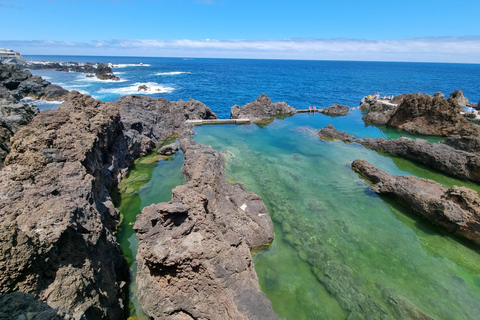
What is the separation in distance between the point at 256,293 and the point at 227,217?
12.8 feet

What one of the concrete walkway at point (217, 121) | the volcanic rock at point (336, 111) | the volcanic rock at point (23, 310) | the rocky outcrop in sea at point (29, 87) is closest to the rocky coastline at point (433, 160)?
the volcanic rock at point (336, 111)

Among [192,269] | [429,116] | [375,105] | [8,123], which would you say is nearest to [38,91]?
[8,123]

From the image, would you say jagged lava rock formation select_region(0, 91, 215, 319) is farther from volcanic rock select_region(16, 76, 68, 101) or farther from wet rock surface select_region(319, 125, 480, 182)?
volcanic rock select_region(16, 76, 68, 101)

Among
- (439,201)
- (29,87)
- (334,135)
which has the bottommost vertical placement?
(439,201)

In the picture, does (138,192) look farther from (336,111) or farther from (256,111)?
(336,111)

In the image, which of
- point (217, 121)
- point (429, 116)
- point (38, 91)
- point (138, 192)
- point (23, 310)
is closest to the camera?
point (23, 310)

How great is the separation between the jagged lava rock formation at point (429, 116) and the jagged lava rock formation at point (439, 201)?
565 inches

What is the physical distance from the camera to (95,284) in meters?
5.86

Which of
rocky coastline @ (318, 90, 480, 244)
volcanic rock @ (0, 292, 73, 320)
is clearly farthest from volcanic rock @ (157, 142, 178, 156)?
volcanic rock @ (0, 292, 73, 320)

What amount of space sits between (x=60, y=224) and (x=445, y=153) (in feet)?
75.9

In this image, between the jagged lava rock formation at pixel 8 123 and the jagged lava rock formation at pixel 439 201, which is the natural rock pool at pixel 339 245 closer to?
the jagged lava rock formation at pixel 439 201

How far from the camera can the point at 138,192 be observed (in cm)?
1401

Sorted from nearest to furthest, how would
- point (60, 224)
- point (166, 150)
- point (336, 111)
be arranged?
point (60, 224) < point (166, 150) < point (336, 111)

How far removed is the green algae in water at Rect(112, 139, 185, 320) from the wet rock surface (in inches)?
743
